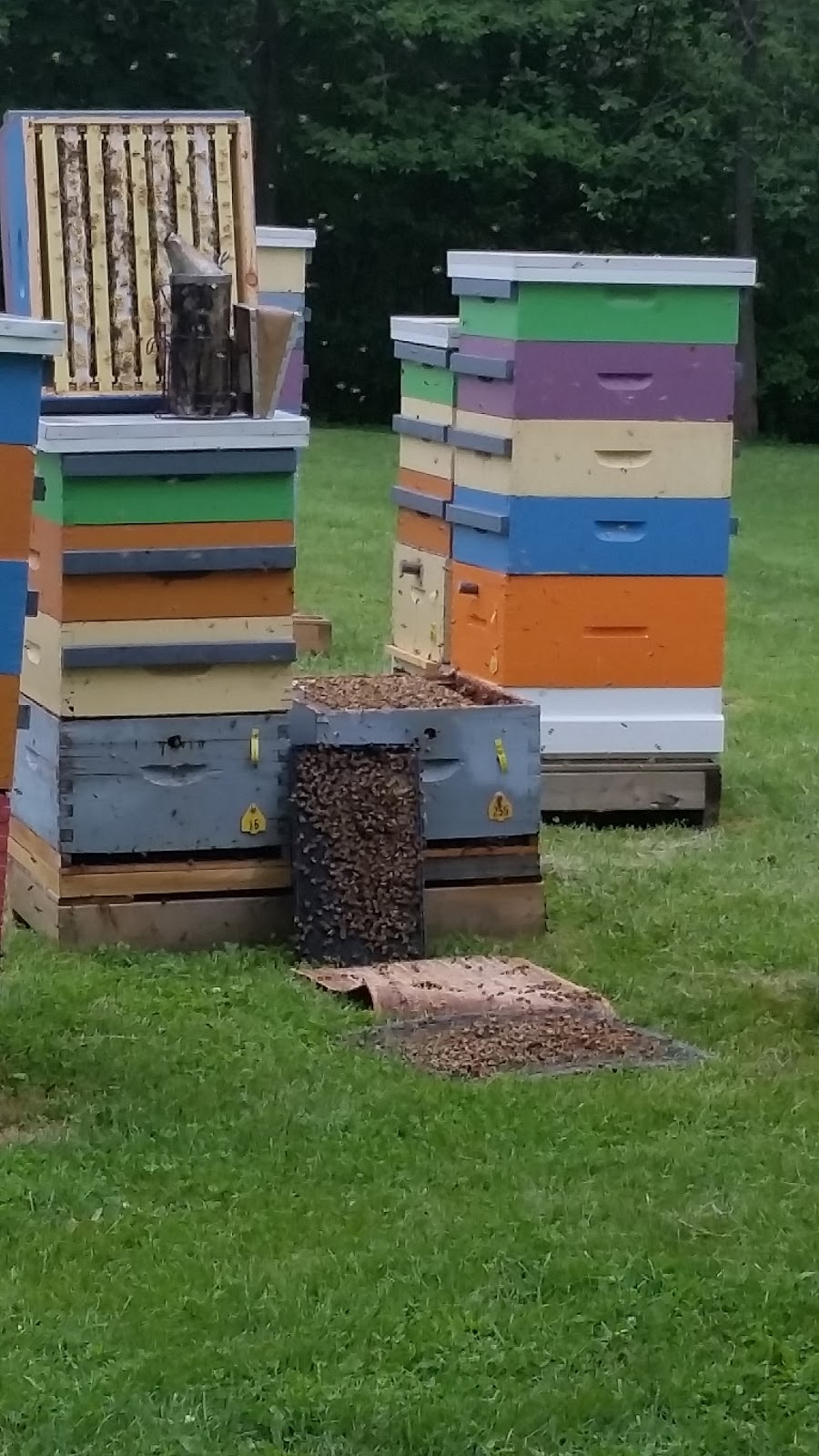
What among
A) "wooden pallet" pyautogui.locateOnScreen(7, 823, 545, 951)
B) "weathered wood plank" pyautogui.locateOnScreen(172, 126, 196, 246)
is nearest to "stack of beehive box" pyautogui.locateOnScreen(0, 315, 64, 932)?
"wooden pallet" pyautogui.locateOnScreen(7, 823, 545, 951)

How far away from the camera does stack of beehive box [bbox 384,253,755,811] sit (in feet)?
21.0

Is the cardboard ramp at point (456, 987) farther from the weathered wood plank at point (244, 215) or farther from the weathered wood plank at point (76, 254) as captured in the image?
the weathered wood plank at point (244, 215)

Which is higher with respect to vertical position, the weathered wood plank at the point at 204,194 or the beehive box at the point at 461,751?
the weathered wood plank at the point at 204,194

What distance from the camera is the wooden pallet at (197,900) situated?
5.18 m

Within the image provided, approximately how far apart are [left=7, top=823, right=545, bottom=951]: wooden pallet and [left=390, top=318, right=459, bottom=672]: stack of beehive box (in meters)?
1.54

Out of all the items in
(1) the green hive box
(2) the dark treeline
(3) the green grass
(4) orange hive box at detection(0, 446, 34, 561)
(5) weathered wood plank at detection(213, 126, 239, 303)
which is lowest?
(3) the green grass

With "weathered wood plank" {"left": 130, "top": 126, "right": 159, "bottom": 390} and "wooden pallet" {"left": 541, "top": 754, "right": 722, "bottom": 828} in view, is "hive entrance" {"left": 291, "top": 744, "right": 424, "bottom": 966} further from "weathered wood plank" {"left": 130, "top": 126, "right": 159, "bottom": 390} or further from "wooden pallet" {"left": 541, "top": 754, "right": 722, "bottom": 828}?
"wooden pallet" {"left": 541, "top": 754, "right": 722, "bottom": 828}

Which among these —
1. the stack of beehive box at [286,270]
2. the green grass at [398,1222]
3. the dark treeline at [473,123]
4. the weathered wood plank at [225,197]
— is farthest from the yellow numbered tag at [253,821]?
the dark treeline at [473,123]

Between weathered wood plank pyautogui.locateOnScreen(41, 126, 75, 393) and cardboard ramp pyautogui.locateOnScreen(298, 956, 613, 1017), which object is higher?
weathered wood plank pyautogui.locateOnScreen(41, 126, 75, 393)

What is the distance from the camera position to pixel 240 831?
528cm

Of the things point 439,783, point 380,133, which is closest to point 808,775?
point 439,783

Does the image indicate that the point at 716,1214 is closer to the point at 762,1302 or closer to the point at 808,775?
the point at 762,1302

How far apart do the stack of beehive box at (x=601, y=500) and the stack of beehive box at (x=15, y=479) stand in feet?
9.31

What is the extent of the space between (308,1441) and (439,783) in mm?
2717
